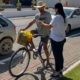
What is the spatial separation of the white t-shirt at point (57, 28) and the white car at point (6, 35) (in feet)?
12.1

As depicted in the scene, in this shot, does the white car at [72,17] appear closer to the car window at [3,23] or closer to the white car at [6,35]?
the white car at [6,35]

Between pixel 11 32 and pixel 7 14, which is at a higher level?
pixel 11 32

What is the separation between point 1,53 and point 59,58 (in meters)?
3.80

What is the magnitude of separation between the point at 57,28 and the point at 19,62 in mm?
1621

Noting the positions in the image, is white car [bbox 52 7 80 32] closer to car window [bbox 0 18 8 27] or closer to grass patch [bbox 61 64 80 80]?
car window [bbox 0 18 8 27]

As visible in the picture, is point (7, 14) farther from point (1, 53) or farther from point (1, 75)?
point (1, 75)

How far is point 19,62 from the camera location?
945 cm

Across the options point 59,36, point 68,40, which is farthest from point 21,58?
point 68,40

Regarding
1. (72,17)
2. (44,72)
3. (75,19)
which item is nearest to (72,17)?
(72,17)

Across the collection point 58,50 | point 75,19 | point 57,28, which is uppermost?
point 57,28

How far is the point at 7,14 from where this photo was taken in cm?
3578

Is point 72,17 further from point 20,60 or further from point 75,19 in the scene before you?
point 20,60

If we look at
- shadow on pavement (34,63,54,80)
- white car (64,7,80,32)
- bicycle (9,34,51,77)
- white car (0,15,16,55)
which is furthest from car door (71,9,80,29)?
bicycle (9,34,51,77)

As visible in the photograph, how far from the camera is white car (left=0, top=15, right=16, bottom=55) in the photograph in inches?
478
